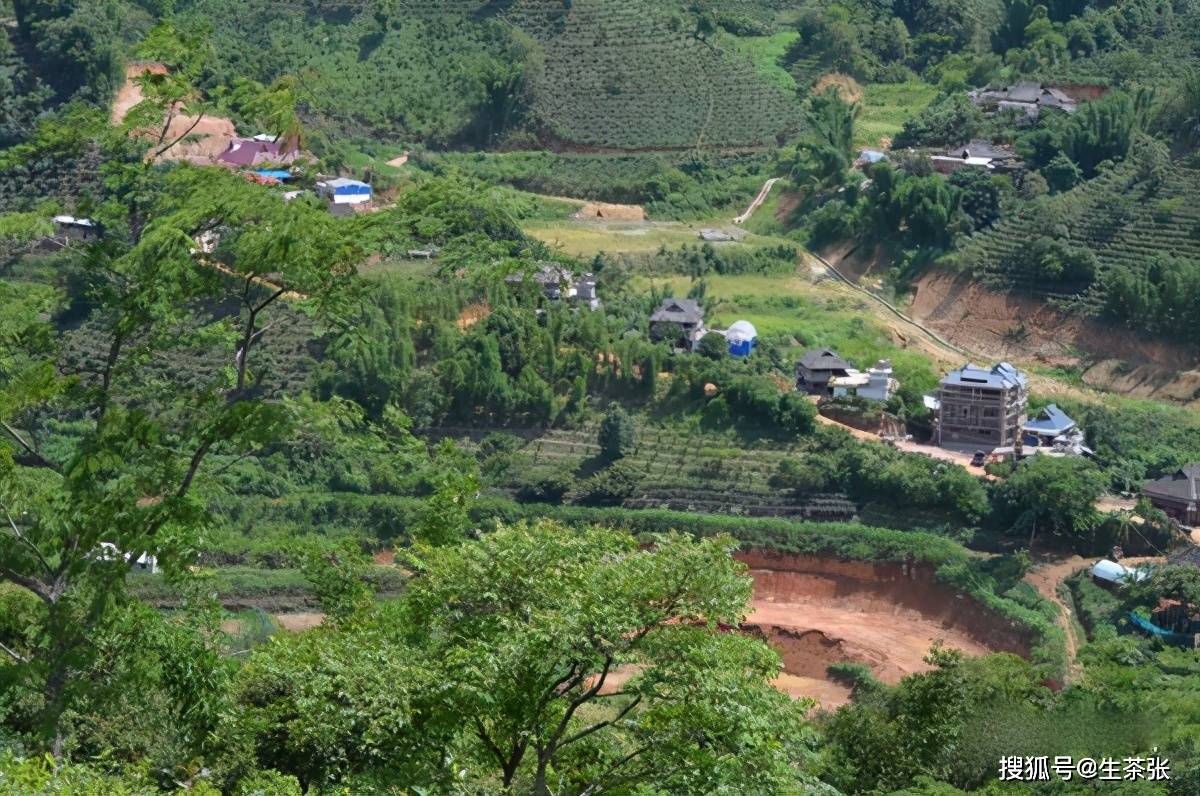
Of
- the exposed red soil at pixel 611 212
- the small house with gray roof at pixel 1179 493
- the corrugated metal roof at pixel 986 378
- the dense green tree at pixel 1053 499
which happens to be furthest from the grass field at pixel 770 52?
the dense green tree at pixel 1053 499

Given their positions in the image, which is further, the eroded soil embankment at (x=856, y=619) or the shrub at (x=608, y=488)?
the shrub at (x=608, y=488)

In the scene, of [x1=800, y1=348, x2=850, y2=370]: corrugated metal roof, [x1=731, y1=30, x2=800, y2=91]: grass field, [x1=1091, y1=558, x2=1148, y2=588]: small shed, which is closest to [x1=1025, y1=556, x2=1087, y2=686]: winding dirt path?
[x1=1091, y1=558, x2=1148, y2=588]: small shed

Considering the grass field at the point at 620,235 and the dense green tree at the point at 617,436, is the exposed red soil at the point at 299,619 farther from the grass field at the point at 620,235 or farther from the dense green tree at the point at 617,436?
the grass field at the point at 620,235

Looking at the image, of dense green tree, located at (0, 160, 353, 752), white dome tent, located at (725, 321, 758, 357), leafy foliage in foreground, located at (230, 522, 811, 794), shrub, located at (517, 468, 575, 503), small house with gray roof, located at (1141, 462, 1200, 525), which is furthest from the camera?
white dome tent, located at (725, 321, 758, 357)

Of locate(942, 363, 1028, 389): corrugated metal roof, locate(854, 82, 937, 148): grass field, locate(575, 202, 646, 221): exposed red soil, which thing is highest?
locate(854, 82, 937, 148): grass field

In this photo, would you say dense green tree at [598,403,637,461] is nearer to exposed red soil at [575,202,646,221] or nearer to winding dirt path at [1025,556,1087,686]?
winding dirt path at [1025,556,1087,686]

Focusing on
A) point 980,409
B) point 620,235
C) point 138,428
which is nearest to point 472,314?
point 620,235
